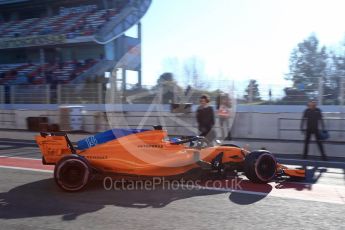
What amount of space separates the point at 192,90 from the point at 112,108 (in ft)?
11.0

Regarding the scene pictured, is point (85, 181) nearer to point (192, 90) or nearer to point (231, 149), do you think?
point (231, 149)

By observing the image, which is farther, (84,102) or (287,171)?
(84,102)

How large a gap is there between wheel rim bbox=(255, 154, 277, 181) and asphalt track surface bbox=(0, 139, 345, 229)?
0.56 ft

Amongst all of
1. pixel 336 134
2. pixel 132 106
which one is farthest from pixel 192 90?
pixel 336 134

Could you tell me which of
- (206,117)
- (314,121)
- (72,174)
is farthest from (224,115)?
(72,174)

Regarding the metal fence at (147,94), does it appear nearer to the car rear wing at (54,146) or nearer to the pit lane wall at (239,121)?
the pit lane wall at (239,121)

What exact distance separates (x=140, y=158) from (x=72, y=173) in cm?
107

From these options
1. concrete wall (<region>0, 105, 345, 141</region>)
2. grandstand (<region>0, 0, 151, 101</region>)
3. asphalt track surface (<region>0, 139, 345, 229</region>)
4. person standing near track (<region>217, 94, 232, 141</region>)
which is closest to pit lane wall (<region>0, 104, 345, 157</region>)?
concrete wall (<region>0, 105, 345, 141</region>)

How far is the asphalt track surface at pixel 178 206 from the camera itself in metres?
4.98

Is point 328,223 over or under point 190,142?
under

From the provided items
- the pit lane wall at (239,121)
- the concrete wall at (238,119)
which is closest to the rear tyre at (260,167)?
the pit lane wall at (239,121)

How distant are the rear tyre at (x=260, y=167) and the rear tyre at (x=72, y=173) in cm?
254

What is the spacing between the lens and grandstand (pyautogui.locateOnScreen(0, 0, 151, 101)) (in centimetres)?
3142

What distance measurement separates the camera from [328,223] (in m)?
4.94
